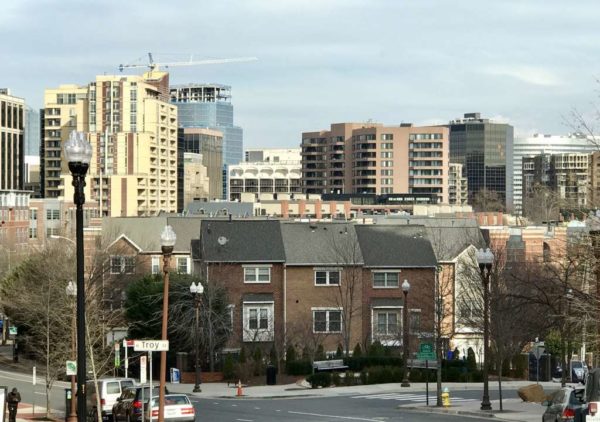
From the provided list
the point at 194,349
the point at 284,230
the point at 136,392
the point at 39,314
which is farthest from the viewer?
the point at 284,230

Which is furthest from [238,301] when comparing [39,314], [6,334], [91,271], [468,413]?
[468,413]

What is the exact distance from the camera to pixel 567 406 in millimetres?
38094

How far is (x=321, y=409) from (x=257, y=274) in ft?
110

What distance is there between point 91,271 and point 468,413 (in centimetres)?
3734

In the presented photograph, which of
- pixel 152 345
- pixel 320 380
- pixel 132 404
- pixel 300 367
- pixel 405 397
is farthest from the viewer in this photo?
pixel 300 367

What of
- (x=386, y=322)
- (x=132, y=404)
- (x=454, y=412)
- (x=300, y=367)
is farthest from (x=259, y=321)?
(x=132, y=404)

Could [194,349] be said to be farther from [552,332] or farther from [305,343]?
[552,332]

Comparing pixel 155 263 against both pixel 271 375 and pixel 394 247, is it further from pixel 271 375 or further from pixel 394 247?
pixel 271 375

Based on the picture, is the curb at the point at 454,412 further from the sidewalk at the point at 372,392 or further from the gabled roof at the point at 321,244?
the gabled roof at the point at 321,244

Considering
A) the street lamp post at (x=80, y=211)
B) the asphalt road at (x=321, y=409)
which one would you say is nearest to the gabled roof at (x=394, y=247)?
the asphalt road at (x=321, y=409)

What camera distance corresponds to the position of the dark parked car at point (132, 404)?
45281 mm

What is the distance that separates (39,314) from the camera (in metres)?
73.4

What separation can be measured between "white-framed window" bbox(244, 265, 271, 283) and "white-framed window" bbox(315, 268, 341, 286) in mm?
3306

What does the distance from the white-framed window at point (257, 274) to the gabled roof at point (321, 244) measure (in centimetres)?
150
